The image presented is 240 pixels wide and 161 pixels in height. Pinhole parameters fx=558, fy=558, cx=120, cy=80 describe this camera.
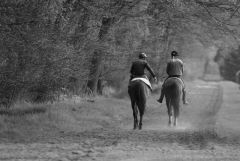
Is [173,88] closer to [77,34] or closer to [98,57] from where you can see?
[77,34]

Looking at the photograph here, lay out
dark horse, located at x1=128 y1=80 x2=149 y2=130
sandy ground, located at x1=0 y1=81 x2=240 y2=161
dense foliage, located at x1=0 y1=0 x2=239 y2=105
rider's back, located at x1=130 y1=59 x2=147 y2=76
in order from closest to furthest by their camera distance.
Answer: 1. sandy ground, located at x1=0 y1=81 x2=240 y2=161
2. dense foliage, located at x1=0 y1=0 x2=239 y2=105
3. dark horse, located at x1=128 y1=80 x2=149 y2=130
4. rider's back, located at x1=130 y1=59 x2=147 y2=76

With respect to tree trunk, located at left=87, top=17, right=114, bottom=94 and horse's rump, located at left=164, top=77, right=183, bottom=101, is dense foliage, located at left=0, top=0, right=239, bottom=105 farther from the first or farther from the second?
horse's rump, located at left=164, top=77, right=183, bottom=101

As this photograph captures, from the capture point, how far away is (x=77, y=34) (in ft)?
59.3

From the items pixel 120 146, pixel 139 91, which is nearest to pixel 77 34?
pixel 139 91

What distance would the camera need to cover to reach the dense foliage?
15266 millimetres

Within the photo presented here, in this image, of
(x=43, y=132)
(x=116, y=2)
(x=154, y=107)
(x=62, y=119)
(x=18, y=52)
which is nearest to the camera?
(x=43, y=132)

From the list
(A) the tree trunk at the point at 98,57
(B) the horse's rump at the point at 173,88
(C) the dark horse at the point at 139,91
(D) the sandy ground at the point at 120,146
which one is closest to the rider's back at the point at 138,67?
(C) the dark horse at the point at 139,91

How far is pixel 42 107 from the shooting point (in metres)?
18.6

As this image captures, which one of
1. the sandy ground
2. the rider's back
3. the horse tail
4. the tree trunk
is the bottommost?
the sandy ground

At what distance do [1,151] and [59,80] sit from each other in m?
7.45

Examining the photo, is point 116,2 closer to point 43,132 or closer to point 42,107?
point 42,107

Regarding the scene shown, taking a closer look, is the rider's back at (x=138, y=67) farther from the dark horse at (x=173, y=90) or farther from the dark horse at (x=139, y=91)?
the dark horse at (x=173, y=90)

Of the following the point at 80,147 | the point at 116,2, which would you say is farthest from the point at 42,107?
the point at 80,147

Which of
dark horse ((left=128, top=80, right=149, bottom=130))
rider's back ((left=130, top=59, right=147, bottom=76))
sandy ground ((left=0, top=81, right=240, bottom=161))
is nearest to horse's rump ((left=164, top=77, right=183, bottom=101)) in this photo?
dark horse ((left=128, top=80, right=149, bottom=130))
